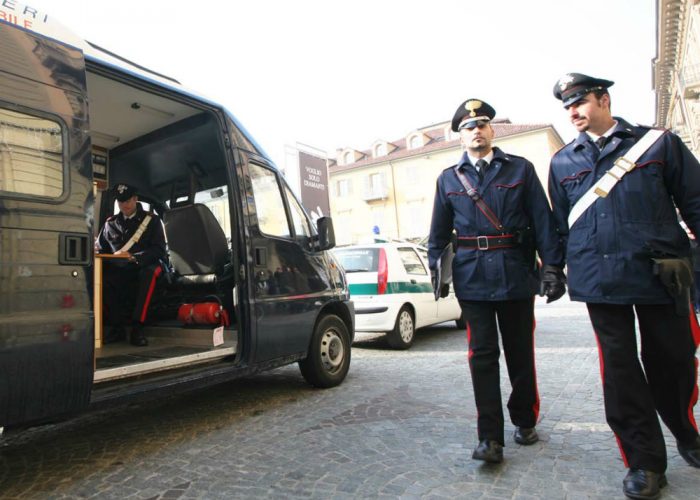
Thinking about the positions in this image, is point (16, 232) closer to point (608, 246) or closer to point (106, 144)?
point (608, 246)

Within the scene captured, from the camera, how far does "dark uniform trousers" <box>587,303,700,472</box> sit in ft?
7.72

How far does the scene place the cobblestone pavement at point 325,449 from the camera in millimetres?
2586

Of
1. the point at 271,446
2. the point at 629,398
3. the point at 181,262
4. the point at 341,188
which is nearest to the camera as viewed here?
the point at 629,398

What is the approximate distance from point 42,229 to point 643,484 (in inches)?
126

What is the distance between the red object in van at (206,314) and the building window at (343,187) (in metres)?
41.9

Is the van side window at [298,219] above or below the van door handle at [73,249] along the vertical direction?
above

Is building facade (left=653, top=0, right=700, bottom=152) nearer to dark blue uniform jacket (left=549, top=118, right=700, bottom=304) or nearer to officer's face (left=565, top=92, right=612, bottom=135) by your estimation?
officer's face (left=565, top=92, right=612, bottom=135)

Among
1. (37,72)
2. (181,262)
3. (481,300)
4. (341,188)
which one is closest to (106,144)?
(181,262)

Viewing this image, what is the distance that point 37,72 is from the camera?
2.64 meters

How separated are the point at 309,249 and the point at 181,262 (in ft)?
4.70

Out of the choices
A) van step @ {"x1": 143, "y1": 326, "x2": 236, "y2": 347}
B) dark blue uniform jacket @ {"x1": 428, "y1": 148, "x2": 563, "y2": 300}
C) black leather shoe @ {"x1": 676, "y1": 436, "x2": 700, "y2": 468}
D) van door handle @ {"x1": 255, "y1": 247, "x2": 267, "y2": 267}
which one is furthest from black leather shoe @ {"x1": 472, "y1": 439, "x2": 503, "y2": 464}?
van step @ {"x1": 143, "y1": 326, "x2": 236, "y2": 347}

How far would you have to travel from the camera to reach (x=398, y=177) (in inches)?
1714

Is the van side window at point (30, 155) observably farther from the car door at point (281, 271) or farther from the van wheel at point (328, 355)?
the van wheel at point (328, 355)

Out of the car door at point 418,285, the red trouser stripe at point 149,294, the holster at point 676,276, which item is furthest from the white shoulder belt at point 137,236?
the holster at point 676,276
